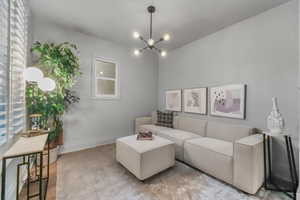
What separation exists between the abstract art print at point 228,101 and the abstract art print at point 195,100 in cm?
19

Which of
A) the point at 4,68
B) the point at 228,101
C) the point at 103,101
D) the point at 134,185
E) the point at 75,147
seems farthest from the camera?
the point at 103,101

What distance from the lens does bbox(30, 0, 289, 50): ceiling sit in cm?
211

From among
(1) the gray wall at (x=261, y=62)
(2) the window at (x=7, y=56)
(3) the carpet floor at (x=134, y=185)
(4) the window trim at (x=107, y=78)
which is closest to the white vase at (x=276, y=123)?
(1) the gray wall at (x=261, y=62)

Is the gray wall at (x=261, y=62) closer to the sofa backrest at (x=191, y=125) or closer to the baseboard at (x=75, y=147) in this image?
the sofa backrest at (x=191, y=125)

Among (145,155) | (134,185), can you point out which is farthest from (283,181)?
(134,185)

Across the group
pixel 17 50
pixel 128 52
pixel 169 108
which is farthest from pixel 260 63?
pixel 17 50

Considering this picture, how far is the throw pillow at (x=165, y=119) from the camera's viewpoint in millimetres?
3479

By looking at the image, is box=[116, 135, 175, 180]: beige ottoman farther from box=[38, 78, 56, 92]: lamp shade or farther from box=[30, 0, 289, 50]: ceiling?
box=[30, 0, 289, 50]: ceiling

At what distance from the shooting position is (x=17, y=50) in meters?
1.59

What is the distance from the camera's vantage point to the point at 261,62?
226 cm

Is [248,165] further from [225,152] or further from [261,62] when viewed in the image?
[261,62]

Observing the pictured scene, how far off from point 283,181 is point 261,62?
188cm

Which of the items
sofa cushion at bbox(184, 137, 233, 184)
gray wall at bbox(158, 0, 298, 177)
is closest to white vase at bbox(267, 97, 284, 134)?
gray wall at bbox(158, 0, 298, 177)

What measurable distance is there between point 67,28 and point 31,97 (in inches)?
68.0
